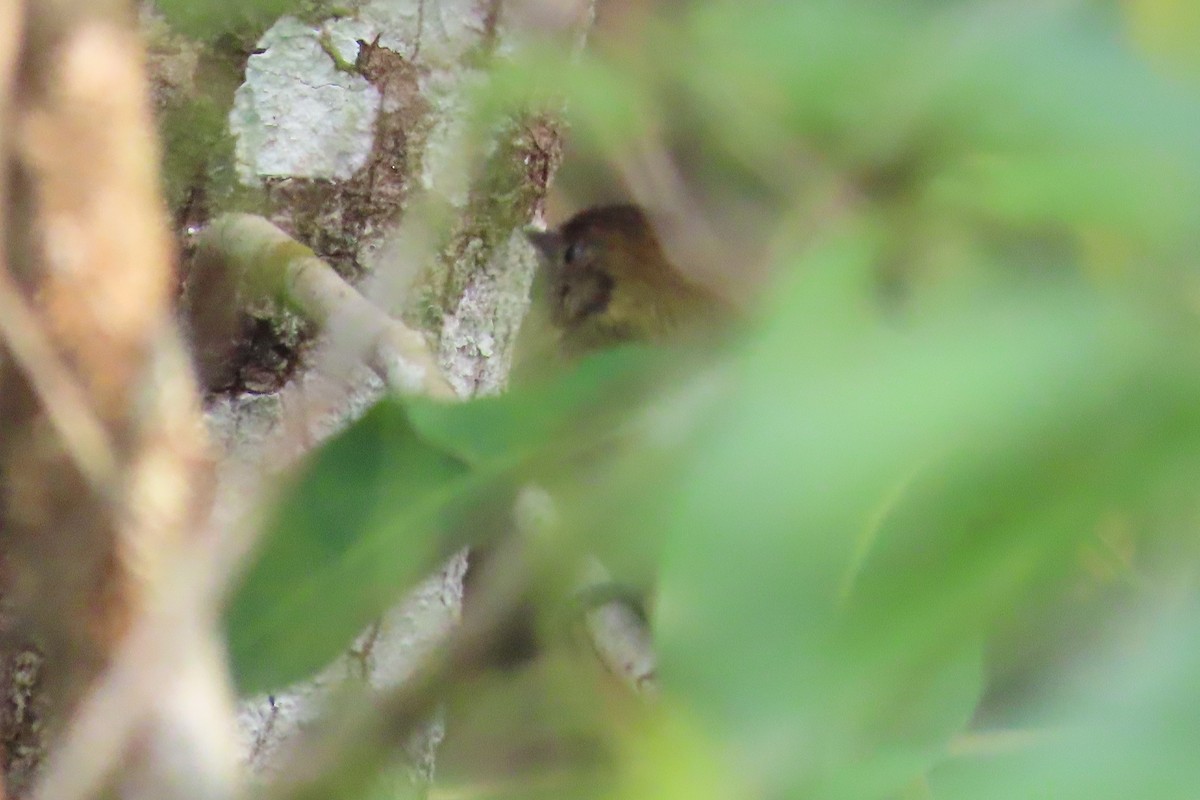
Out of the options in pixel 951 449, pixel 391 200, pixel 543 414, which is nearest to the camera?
pixel 951 449

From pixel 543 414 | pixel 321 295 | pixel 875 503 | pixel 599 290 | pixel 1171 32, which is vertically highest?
pixel 1171 32

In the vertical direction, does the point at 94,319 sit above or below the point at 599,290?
above

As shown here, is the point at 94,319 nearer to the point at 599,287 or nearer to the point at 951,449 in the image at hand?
the point at 951,449

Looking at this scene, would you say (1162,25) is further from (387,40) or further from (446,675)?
(387,40)

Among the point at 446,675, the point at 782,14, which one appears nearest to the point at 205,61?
the point at 446,675

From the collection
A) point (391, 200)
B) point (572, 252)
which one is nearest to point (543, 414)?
point (391, 200)

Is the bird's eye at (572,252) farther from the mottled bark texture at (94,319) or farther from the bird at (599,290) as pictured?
the mottled bark texture at (94,319)

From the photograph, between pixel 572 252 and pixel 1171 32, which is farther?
pixel 572 252
